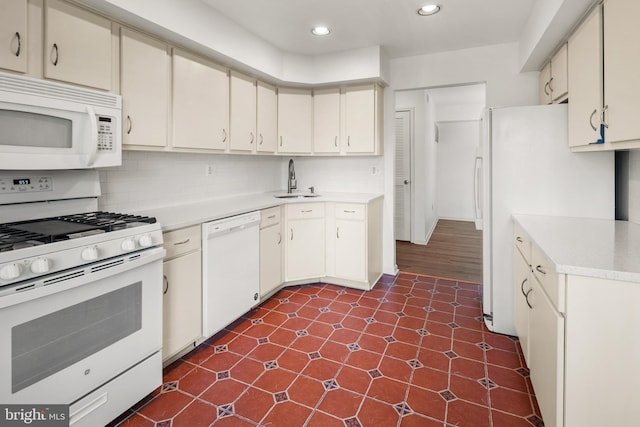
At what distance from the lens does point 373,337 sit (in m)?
2.51

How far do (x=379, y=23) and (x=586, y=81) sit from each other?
1642mm

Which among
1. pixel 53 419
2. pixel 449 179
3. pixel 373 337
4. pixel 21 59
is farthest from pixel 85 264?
pixel 449 179

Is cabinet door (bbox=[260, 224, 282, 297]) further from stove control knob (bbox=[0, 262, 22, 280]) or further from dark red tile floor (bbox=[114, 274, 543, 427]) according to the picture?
stove control knob (bbox=[0, 262, 22, 280])

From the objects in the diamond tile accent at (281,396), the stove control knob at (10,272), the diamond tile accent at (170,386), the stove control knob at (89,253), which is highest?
the stove control knob at (89,253)

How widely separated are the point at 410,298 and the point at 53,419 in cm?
273

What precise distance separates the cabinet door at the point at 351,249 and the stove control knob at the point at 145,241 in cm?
203

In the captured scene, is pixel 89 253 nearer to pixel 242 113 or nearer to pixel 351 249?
pixel 242 113

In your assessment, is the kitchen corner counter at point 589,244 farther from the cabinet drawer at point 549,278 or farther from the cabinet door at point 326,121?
the cabinet door at point 326,121

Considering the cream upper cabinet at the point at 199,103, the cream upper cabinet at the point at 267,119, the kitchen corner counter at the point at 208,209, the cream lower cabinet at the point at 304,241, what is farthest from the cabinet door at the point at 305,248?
the cream upper cabinet at the point at 199,103

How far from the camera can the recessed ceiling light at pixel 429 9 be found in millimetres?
2570

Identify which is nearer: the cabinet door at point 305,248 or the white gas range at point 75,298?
the white gas range at point 75,298

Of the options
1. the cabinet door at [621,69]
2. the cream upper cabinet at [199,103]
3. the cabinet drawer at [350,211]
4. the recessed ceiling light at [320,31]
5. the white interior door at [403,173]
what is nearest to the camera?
the cabinet door at [621,69]

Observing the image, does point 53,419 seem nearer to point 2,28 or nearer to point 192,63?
point 2,28

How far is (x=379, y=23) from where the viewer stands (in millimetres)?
2873
